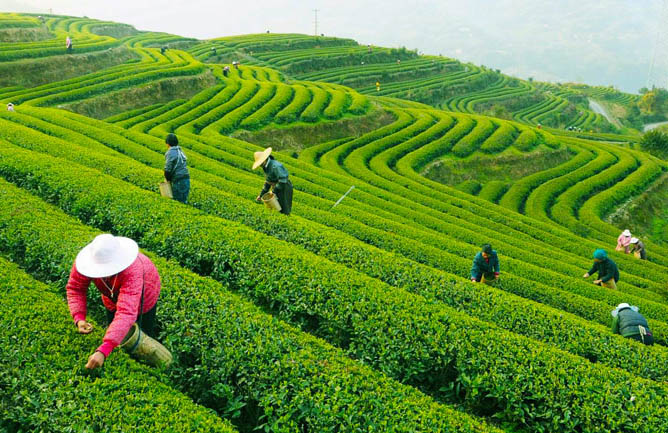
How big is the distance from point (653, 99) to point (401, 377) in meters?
153

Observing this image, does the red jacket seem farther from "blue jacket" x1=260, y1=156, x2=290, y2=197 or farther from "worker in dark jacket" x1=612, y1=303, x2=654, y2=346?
"worker in dark jacket" x1=612, y1=303, x2=654, y2=346

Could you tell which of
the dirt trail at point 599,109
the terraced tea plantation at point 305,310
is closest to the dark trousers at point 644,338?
the terraced tea plantation at point 305,310

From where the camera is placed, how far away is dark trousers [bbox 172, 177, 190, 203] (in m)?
13.3

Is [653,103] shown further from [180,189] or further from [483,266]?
[180,189]

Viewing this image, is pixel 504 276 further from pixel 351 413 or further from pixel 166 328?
pixel 166 328

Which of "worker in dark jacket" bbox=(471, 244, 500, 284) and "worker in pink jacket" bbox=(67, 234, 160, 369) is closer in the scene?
"worker in pink jacket" bbox=(67, 234, 160, 369)

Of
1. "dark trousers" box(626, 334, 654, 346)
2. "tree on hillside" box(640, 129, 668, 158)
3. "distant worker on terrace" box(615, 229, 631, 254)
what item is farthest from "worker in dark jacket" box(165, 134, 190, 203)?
"tree on hillside" box(640, 129, 668, 158)

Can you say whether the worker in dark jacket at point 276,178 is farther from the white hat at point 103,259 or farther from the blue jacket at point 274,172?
the white hat at point 103,259

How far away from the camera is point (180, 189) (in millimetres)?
13453

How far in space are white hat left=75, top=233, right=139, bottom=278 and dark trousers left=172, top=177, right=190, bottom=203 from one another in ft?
24.8

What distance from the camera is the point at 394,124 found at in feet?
148

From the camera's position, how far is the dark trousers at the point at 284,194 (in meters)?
13.7

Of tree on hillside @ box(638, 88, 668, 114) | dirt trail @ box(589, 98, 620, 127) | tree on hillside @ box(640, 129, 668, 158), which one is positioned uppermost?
tree on hillside @ box(638, 88, 668, 114)

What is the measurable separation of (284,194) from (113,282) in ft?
26.1
